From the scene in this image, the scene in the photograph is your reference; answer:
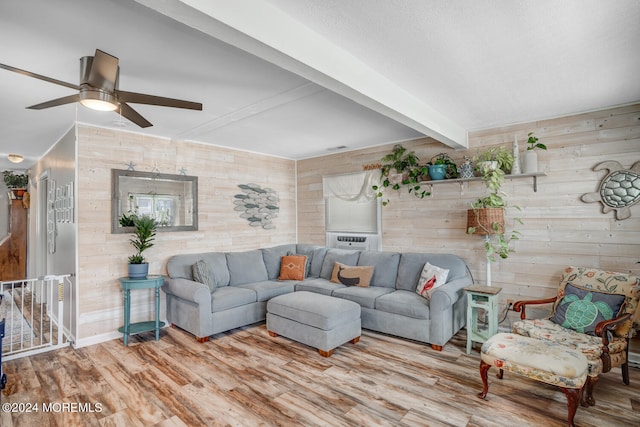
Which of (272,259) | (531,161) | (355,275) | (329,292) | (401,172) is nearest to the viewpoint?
(531,161)

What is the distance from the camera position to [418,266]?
13.8ft

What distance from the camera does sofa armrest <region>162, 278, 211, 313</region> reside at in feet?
12.0

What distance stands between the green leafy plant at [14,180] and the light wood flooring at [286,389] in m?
4.91

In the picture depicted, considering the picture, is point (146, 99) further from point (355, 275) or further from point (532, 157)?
point (532, 157)

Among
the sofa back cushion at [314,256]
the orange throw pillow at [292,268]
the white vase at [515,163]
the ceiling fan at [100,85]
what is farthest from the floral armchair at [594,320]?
the ceiling fan at [100,85]

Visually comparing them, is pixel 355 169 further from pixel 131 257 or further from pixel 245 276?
pixel 131 257

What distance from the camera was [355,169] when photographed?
527cm

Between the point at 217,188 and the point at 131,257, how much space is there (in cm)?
151

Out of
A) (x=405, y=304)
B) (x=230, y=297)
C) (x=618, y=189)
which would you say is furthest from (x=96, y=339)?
(x=618, y=189)

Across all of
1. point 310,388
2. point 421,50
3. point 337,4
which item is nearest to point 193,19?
point 337,4

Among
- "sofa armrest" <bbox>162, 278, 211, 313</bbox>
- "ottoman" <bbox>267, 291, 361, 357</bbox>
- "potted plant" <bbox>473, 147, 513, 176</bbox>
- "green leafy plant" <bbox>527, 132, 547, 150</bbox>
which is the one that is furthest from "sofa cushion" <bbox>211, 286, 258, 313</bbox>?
"green leafy plant" <bbox>527, 132, 547, 150</bbox>

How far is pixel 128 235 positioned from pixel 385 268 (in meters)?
3.26

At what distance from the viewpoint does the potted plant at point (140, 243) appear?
378 cm

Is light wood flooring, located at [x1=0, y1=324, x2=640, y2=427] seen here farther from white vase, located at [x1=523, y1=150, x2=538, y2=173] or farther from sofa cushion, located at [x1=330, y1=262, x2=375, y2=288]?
white vase, located at [x1=523, y1=150, x2=538, y2=173]
